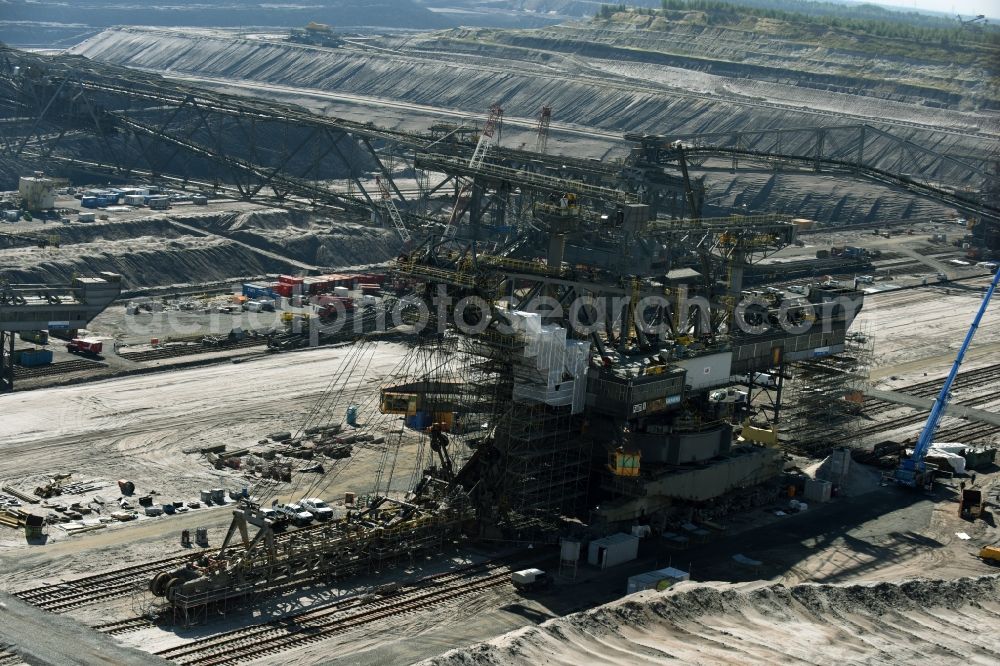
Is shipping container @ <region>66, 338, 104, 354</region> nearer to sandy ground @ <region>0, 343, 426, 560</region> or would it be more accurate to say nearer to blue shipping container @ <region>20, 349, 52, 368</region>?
blue shipping container @ <region>20, 349, 52, 368</region>

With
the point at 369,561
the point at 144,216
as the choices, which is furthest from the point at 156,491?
the point at 144,216

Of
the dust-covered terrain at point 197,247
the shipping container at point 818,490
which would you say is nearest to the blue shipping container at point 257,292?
the dust-covered terrain at point 197,247

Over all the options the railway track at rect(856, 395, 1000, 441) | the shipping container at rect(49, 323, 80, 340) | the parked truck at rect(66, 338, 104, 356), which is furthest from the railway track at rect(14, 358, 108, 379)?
the railway track at rect(856, 395, 1000, 441)

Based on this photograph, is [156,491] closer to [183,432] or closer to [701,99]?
[183,432]

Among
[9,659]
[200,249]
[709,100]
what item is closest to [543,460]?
[9,659]

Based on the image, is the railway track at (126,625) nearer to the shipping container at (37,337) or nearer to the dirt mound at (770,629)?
the dirt mound at (770,629)

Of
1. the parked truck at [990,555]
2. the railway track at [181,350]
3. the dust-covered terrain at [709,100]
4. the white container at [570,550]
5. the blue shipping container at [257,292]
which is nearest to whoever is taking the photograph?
the white container at [570,550]

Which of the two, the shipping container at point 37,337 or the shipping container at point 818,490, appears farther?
the shipping container at point 37,337
